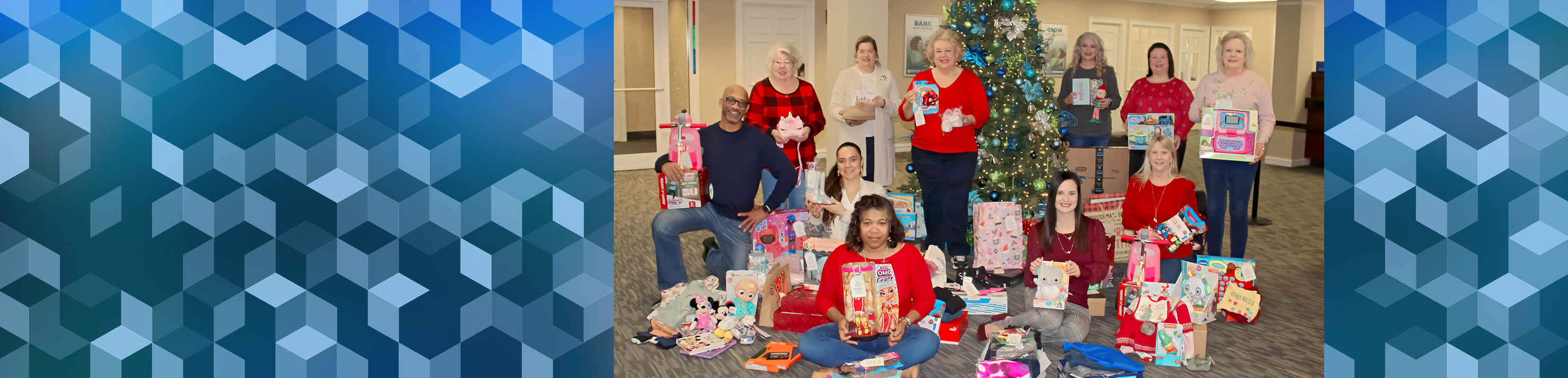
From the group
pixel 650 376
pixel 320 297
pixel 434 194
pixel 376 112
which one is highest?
pixel 376 112

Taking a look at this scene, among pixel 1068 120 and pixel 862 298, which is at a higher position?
pixel 1068 120

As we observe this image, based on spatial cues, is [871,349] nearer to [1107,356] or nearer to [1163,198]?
[1107,356]

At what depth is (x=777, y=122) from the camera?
5.25 metres

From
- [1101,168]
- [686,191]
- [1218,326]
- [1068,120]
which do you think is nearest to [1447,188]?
[1218,326]

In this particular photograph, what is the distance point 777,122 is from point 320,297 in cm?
360

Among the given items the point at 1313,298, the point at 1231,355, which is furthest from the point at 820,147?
the point at 1231,355

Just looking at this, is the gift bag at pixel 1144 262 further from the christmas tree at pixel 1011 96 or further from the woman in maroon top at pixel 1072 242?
the christmas tree at pixel 1011 96

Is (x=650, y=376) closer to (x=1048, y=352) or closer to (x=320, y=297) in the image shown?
(x=1048, y=352)

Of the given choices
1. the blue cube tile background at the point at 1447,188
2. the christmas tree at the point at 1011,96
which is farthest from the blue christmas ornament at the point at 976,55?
the blue cube tile background at the point at 1447,188

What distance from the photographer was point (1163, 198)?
436 centimetres

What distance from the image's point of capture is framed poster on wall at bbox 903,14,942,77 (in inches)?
439

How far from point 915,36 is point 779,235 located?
23.0 ft

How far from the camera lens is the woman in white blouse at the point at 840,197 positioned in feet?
15.2

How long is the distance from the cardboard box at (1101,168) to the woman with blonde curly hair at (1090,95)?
0.41 ft
